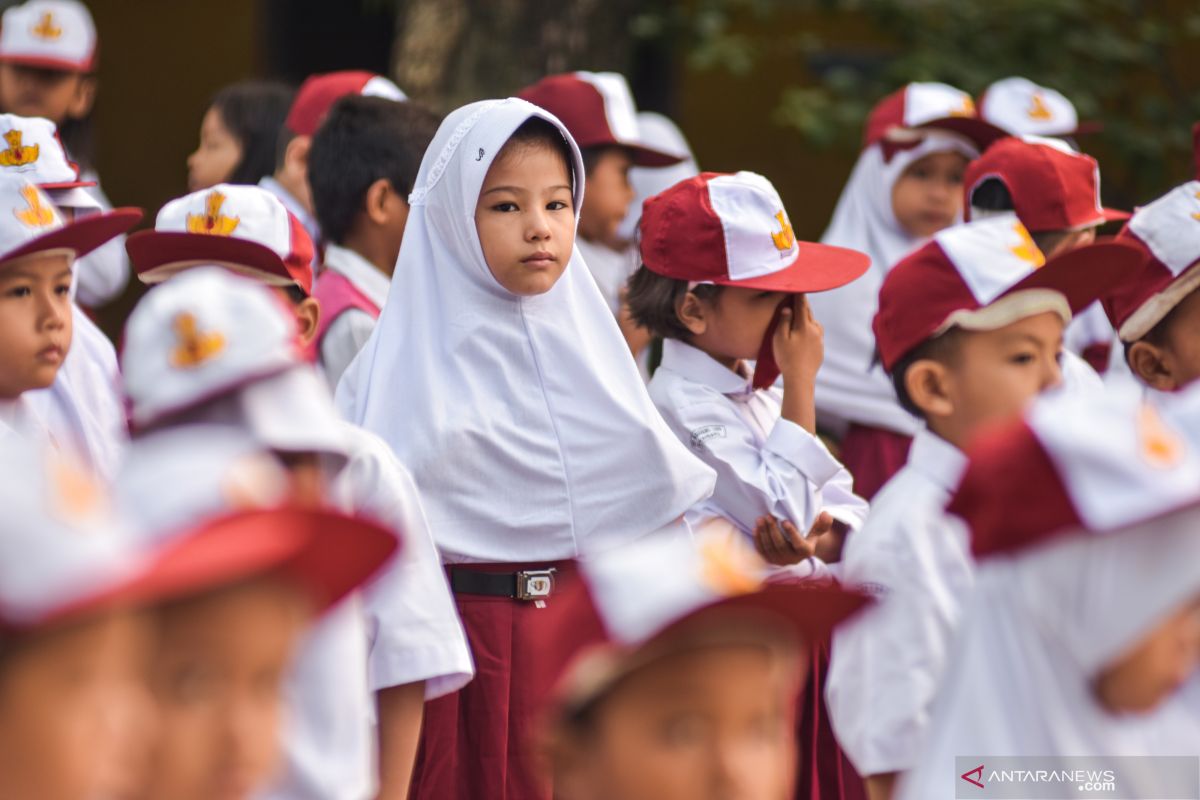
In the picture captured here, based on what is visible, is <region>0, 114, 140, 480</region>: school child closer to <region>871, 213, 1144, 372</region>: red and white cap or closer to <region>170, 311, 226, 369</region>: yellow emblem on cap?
<region>170, 311, 226, 369</region>: yellow emblem on cap

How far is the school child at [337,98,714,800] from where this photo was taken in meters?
3.79

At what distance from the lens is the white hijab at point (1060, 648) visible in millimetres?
2283

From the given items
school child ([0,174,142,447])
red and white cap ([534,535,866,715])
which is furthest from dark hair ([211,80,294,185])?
red and white cap ([534,535,866,715])

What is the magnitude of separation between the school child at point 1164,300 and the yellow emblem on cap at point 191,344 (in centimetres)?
240

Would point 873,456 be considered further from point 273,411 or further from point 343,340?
point 273,411

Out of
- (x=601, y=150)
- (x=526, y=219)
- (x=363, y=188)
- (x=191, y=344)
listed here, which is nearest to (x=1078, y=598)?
(x=191, y=344)

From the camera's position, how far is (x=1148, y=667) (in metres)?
2.34

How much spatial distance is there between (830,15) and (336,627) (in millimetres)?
6226

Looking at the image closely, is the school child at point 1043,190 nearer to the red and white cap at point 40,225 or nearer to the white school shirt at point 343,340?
the white school shirt at point 343,340

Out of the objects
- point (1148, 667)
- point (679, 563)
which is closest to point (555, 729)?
point (679, 563)

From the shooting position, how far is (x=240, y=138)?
6.05m

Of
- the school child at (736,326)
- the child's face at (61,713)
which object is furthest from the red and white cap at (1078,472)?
the school child at (736,326)

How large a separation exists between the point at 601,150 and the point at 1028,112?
1.77m

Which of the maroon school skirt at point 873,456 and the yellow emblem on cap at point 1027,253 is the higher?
the yellow emblem on cap at point 1027,253
